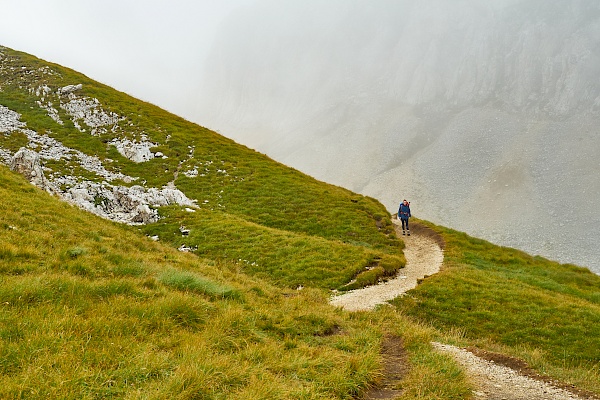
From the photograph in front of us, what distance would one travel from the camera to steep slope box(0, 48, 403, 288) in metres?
27.7

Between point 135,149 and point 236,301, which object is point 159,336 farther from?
point 135,149

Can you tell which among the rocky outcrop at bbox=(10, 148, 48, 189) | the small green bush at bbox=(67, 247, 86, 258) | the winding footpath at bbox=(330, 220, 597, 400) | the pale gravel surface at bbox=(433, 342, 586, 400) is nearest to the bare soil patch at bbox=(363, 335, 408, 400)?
the winding footpath at bbox=(330, 220, 597, 400)

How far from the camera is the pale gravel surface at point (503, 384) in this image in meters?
9.09

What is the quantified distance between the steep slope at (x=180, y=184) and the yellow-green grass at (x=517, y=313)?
5.15 metres

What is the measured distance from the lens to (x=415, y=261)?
3100 centimetres

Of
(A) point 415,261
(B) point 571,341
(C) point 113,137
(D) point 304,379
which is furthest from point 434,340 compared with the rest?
(C) point 113,137

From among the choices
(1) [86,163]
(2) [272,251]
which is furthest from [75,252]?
(1) [86,163]

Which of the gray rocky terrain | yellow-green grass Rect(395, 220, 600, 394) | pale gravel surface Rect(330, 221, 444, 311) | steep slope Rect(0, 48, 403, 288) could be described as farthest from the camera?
the gray rocky terrain

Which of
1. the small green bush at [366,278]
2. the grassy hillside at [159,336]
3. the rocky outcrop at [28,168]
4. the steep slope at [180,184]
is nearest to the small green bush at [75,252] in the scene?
the grassy hillside at [159,336]

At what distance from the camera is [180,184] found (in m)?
40.8

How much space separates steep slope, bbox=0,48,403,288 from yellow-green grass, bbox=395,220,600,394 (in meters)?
5.15

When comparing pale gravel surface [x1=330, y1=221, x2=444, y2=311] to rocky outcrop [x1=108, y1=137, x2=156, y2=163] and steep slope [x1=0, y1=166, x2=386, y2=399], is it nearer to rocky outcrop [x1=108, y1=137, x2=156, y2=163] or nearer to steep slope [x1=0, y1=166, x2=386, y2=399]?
steep slope [x1=0, y1=166, x2=386, y2=399]

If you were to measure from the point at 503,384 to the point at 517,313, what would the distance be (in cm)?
1277

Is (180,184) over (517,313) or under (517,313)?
over
